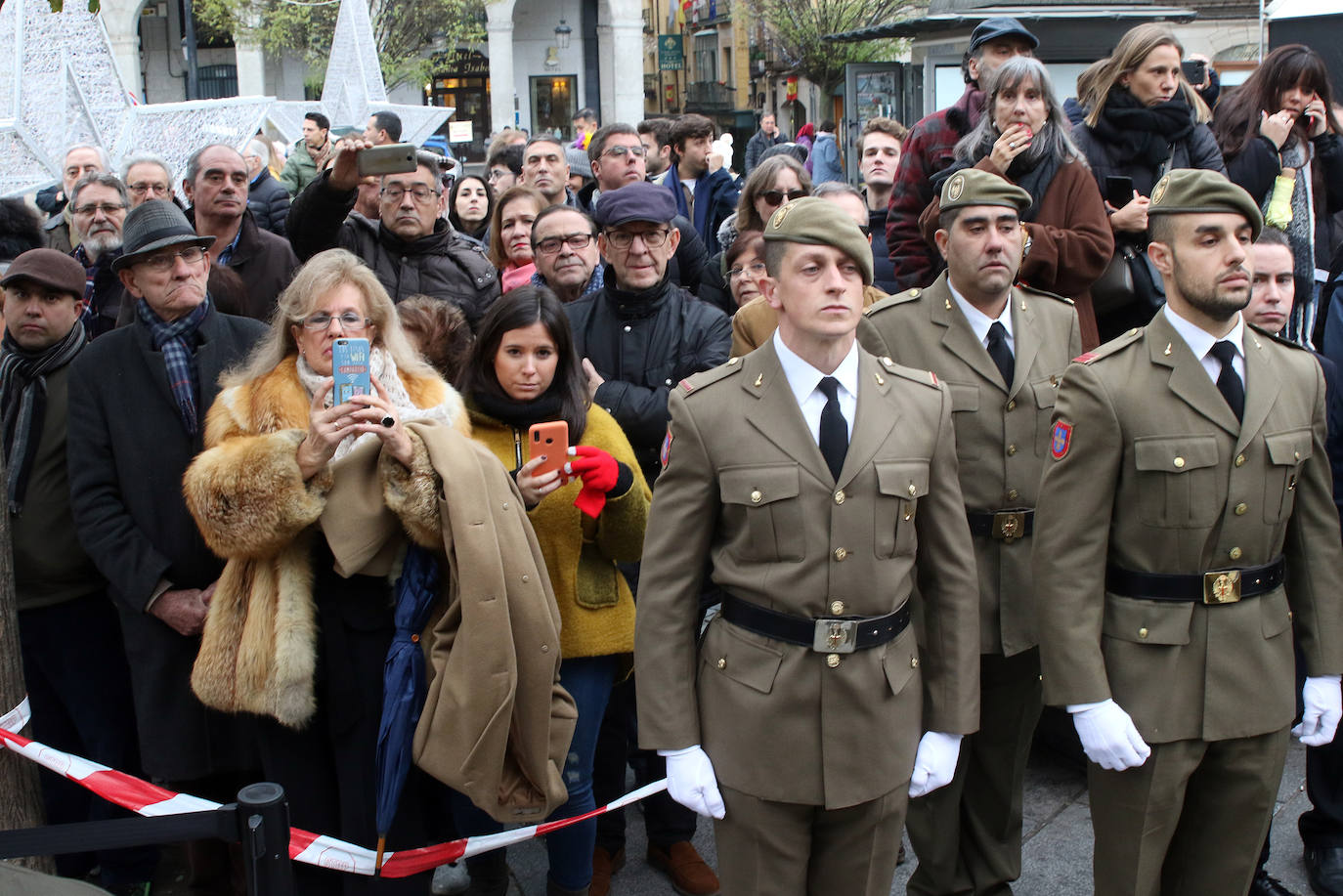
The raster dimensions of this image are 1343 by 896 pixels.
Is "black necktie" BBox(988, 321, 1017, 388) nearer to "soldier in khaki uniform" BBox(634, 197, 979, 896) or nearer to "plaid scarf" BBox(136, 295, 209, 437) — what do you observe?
"soldier in khaki uniform" BBox(634, 197, 979, 896)

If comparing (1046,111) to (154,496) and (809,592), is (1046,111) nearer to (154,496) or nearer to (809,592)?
(809,592)

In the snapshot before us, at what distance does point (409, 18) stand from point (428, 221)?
35.0 m

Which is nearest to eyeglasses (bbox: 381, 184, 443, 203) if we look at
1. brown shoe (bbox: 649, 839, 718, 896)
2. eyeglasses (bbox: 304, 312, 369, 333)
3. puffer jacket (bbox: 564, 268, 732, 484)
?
puffer jacket (bbox: 564, 268, 732, 484)

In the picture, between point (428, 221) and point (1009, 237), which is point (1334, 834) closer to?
point (1009, 237)

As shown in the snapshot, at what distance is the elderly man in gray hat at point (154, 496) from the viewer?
13.6 ft

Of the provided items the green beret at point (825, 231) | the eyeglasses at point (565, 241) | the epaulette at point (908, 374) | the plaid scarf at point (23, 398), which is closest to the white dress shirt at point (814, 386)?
the epaulette at point (908, 374)

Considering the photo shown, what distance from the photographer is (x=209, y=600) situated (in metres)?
4.12

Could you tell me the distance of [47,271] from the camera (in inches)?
180

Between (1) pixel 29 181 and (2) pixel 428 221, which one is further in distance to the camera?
(1) pixel 29 181

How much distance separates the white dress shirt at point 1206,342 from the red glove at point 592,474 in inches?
64.0

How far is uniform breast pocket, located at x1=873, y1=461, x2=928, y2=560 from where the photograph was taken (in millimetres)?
3123

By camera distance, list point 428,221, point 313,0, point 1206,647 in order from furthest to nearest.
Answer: point 313,0 < point 428,221 < point 1206,647

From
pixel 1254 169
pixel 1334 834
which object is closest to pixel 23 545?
pixel 1334 834

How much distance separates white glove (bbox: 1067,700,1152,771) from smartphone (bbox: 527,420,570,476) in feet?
5.23
